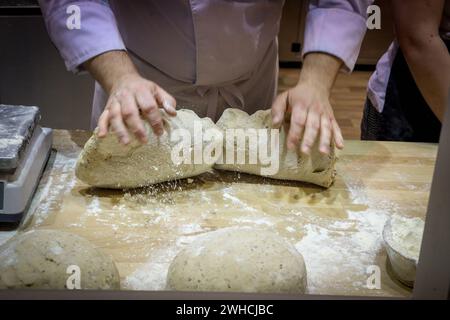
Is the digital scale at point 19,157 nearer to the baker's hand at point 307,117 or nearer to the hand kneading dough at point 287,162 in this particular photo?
the hand kneading dough at point 287,162

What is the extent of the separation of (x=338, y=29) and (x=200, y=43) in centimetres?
33

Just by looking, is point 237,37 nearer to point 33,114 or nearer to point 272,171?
point 272,171

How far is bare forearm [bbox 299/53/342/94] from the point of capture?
1.19 meters

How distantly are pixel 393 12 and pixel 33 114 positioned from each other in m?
0.88

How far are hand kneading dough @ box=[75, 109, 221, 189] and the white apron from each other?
16 centimetres

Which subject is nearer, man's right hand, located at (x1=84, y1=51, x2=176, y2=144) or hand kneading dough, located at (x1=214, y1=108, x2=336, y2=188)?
man's right hand, located at (x1=84, y1=51, x2=176, y2=144)

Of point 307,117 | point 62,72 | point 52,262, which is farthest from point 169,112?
point 62,72

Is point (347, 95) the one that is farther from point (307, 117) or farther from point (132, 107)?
point (132, 107)

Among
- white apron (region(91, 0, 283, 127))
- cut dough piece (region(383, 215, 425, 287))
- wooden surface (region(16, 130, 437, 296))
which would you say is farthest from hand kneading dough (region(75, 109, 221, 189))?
cut dough piece (region(383, 215, 425, 287))

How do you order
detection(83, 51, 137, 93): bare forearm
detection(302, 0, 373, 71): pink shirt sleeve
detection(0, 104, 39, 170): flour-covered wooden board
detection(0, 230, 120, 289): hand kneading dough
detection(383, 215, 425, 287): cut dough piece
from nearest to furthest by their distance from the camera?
detection(0, 230, 120, 289): hand kneading dough → detection(383, 215, 425, 287): cut dough piece → detection(0, 104, 39, 170): flour-covered wooden board → detection(83, 51, 137, 93): bare forearm → detection(302, 0, 373, 71): pink shirt sleeve

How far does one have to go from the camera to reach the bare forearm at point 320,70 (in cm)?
119

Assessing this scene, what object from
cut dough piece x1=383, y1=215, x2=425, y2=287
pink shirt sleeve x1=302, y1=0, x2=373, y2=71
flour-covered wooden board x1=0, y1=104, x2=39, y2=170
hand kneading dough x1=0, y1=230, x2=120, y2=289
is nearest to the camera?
hand kneading dough x1=0, y1=230, x2=120, y2=289

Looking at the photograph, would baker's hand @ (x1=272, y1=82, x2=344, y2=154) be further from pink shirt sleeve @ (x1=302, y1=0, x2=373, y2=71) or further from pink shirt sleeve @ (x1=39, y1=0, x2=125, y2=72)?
pink shirt sleeve @ (x1=39, y1=0, x2=125, y2=72)

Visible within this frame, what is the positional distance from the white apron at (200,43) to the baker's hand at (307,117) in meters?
0.21
